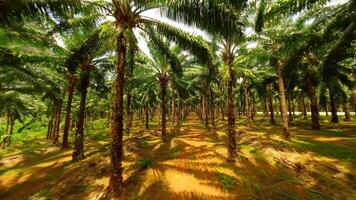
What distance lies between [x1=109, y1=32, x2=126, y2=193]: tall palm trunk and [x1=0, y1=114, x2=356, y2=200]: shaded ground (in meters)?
0.79

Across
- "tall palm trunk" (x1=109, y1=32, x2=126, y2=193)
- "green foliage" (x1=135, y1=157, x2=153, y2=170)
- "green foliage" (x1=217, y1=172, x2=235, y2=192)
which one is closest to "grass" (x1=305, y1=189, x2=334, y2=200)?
"green foliage" (x1=217, y1=172, x2=235, y2=192)

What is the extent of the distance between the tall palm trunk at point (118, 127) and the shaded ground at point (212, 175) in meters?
0.79

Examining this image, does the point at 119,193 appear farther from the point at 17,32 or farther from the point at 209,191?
the point at 17,32

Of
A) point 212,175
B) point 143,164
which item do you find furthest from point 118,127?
point 212,175

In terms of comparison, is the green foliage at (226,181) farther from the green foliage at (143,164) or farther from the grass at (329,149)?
the grass at (329,149)

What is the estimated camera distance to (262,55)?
1409cm

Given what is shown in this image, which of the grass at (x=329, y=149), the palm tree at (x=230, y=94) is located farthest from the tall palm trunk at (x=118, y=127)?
the grass at (x=329, y=149)

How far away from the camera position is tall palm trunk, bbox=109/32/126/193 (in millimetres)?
9145

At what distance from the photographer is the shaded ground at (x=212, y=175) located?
9664 mm

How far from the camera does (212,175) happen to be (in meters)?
11.5

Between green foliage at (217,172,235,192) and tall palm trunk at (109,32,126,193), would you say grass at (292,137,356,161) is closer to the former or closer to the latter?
green foliage at (217,172,235,192)

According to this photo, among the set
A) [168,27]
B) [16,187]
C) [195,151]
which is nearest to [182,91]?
[195,151]

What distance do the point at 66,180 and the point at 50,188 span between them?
0.75 m

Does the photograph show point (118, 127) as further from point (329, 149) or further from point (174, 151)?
point (329, 149)
